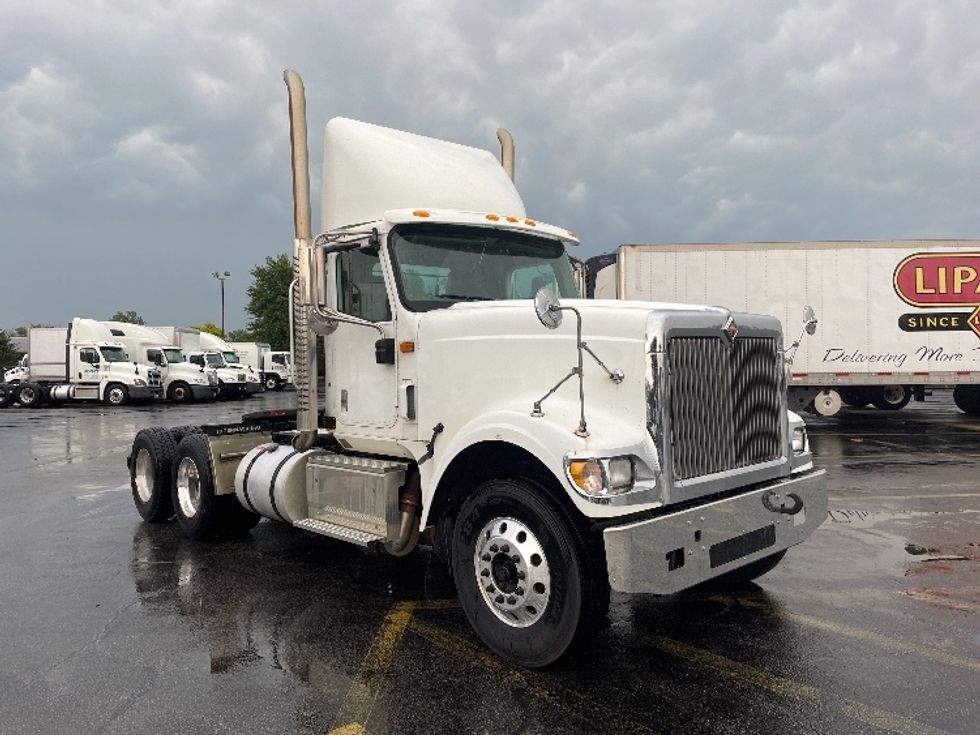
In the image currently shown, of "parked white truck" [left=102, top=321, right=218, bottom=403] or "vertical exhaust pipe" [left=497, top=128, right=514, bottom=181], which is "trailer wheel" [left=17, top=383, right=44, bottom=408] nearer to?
"parked white truck" [left=102, top=321, right=218, bottom=403]

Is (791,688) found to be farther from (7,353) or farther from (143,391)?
(7,353)

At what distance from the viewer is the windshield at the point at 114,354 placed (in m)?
29.2

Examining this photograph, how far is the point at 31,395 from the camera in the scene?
3041 cm

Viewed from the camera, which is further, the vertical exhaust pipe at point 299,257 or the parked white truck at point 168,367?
the parked white truck at point 168,367

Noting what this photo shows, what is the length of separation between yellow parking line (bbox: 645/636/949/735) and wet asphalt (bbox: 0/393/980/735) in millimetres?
13

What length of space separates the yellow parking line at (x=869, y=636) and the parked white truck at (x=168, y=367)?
29.7 meters

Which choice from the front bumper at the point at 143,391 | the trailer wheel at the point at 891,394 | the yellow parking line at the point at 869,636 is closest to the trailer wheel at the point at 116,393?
the front bumper at the point at 143,391

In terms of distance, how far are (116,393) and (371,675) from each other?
28413 mm

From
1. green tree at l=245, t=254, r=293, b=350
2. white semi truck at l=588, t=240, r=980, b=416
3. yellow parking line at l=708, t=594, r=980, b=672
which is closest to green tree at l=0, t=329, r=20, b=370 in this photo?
green tree at l=245, t=254, r=293, b=350

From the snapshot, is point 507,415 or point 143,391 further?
point 143,391

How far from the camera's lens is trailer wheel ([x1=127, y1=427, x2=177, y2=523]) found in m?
7.67

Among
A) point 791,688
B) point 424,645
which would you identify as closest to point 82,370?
point 424,645

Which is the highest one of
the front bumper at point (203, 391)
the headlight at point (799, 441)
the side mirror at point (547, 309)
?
the side mirror at point (547, 309)

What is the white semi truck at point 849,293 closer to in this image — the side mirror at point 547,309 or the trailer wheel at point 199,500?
the trailer wheel at point 199,500
